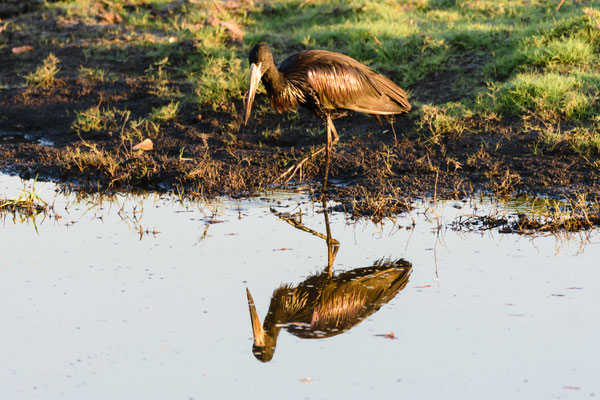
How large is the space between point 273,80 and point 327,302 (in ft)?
8.67

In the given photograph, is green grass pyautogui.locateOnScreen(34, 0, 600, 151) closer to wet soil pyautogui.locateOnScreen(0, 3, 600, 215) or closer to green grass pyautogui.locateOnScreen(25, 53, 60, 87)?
green grass pyautogui.locateOnScreen(25, 53, 60, 87)

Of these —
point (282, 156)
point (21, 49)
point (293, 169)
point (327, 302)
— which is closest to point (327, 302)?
point (327, 302)

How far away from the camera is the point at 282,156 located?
7.44 m

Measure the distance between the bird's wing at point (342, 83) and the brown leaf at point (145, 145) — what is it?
5.34 ft

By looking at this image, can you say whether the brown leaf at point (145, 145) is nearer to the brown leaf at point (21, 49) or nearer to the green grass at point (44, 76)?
the green grass at point (44, 76)

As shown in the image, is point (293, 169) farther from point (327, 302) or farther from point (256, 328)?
point (256, 328)

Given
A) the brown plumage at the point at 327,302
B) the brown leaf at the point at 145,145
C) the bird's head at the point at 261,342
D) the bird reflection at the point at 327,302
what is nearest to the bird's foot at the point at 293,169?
the brown leaf at the point at 145,145

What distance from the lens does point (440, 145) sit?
741cm

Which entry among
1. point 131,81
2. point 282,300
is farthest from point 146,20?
point 282,300

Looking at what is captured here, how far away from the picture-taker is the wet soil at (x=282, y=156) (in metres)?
6.62

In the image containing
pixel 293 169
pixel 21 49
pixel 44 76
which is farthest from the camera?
pixel 21 49

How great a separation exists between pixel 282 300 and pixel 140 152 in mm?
3551

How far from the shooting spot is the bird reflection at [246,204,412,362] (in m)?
4.01

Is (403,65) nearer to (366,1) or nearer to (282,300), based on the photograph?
(366,1)
